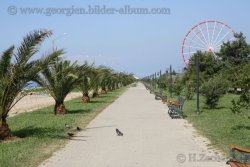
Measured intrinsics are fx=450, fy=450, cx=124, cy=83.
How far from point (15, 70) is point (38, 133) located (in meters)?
2.09

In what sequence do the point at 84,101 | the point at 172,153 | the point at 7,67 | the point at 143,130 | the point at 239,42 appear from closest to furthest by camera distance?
the point at 172,153
the point at 7,67
the point at 143,130
the point at 84,101
the point at 239,42

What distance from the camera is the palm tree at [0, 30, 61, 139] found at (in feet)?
37.7

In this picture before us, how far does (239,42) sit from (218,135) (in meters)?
39.6

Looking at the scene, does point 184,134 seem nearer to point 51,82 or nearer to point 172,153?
point 172,153

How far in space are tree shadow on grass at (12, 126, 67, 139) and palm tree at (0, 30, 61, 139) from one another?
2.97 feet

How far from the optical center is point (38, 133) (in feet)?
41.4

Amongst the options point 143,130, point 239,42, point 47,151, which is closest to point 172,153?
point 47,151

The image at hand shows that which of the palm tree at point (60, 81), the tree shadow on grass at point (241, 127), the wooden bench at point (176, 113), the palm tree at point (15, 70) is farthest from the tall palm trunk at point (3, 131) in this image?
the palm tree at point (60, 81)

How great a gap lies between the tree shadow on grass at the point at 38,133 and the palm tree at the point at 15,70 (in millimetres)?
905

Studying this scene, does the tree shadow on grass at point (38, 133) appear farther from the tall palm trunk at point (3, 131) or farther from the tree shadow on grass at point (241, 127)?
the tree shadow on grass at point (241, 127)

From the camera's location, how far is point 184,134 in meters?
12.3

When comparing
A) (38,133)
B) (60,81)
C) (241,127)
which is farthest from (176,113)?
(38,133)

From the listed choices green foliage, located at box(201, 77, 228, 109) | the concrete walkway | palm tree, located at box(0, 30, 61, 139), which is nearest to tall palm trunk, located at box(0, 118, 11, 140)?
palm tree, located at box(0, 30, 61, 139)

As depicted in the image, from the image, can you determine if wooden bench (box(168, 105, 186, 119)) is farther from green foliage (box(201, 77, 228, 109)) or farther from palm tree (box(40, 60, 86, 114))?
palm tree (box(40, 60, 86, 114))
